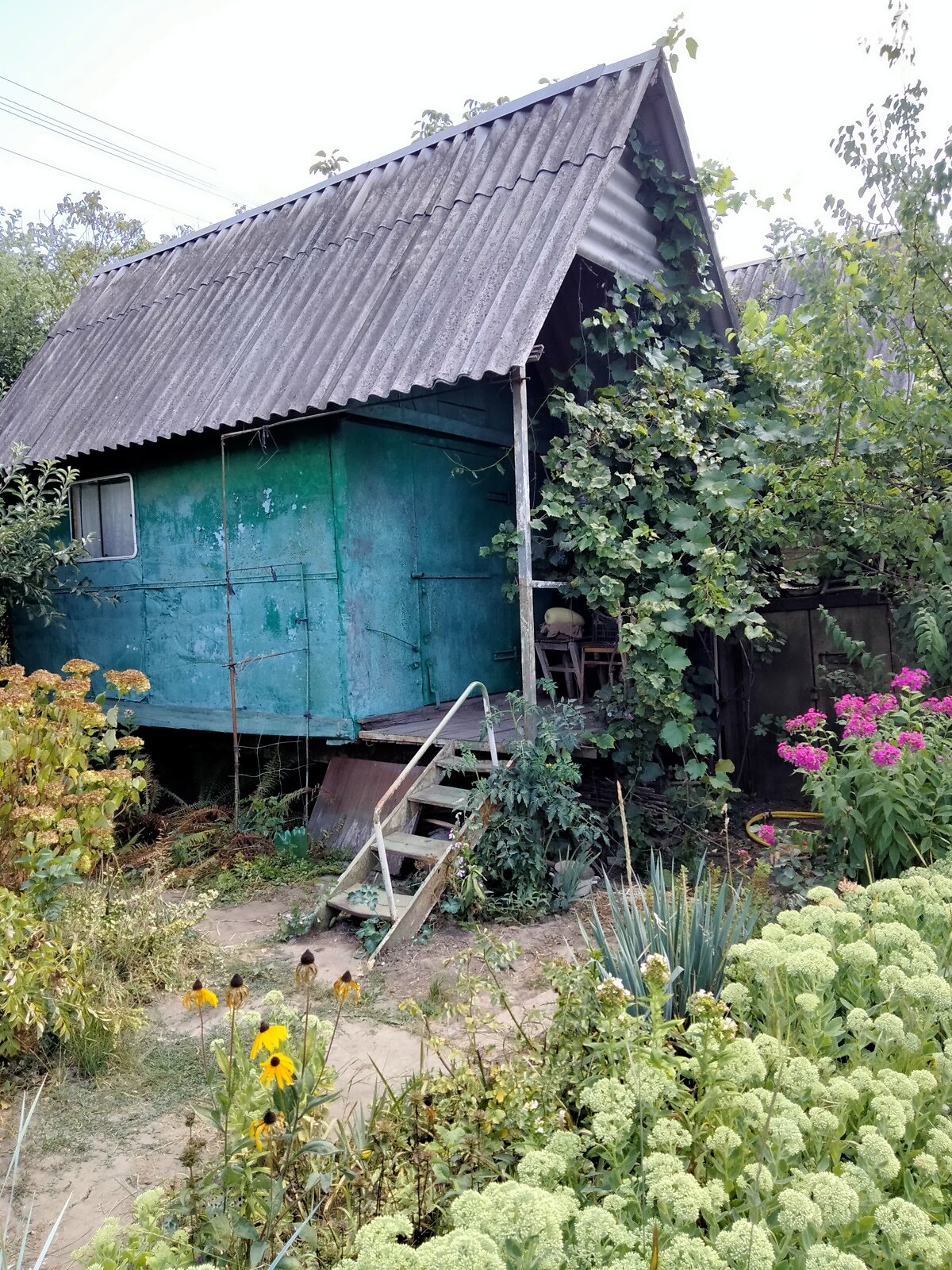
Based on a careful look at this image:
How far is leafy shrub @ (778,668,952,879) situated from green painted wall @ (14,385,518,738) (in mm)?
3673

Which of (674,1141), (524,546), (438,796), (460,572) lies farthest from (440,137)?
(674,1141)

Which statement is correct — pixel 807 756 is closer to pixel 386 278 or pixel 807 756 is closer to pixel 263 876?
pixel 263 876

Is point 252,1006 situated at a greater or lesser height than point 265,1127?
lesser

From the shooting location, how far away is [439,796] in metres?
6.04

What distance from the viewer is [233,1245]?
210cm

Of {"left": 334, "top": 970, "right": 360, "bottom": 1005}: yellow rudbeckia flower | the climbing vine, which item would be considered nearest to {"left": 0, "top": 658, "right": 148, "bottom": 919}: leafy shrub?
{"left": 334, "top": 970, "right": 360, "bottom": 1005}: yellow rudbeckia flower

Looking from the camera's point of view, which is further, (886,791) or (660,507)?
(660,507)

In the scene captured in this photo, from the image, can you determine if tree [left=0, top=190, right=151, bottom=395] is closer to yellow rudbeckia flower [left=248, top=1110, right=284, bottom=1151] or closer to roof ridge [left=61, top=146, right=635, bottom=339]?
roof ridge [left=61, top=146, right=635, bottom=339]

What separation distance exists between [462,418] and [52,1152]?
6618 millimetres

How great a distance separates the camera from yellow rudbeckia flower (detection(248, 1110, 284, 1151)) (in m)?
1.95

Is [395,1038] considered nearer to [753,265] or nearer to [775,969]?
[775,969]

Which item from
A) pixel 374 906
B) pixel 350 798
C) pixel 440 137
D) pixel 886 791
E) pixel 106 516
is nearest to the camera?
pixel 886 791

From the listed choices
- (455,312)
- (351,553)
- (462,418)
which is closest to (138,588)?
(351,553)

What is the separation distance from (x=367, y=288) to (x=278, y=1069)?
6.44 metres
